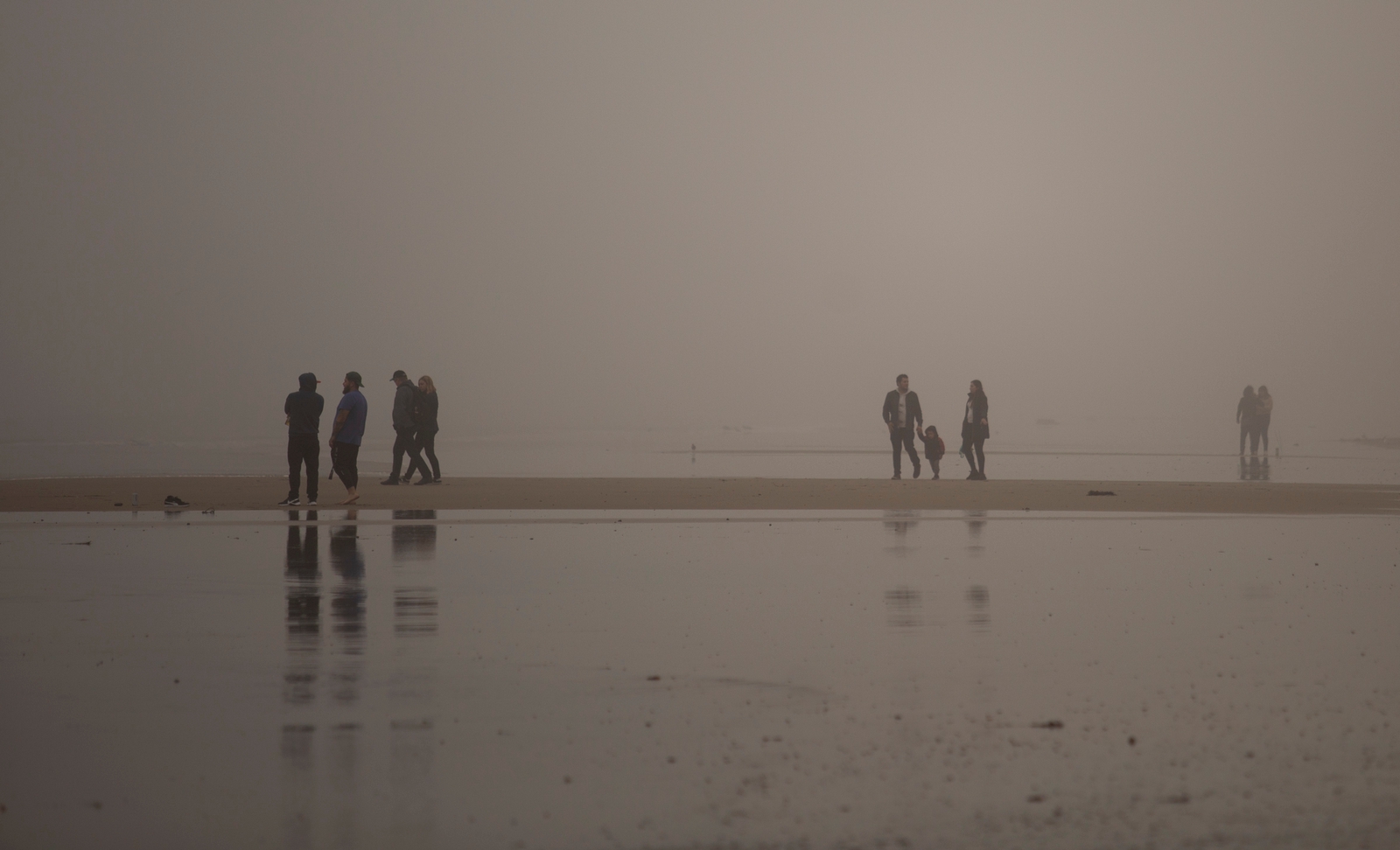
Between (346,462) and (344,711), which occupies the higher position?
(346,462)

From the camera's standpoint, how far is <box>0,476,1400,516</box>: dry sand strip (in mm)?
21406

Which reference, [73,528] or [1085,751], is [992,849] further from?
[73,528]

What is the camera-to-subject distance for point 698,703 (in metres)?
6.52

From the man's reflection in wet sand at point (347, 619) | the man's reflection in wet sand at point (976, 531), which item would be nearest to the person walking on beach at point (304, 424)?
the man's reflection in wet sand at point (347, 619)

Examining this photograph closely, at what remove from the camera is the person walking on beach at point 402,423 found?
2603 centimetres

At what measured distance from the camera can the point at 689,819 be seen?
4.63m

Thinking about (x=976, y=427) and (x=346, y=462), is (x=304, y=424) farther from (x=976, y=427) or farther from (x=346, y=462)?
(x=976, y=427)

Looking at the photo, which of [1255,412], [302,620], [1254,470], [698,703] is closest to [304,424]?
[302,620]

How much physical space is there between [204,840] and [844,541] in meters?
11.6

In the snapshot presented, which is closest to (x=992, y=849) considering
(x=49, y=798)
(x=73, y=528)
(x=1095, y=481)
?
(x=49, y=798)

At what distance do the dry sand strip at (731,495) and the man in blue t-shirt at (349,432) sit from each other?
59cm

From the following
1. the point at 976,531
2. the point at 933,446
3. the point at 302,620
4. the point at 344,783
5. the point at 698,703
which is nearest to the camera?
the point at 344,783

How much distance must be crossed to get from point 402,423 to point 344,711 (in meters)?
20.7

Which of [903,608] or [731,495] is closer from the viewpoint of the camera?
[903,608]
